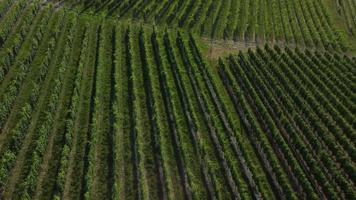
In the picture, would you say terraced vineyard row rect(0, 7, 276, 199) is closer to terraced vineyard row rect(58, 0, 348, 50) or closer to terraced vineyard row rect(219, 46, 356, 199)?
terraced vineyard row rect(219, 46, 356, 199)

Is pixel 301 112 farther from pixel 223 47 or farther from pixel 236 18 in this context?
pixel 236 18

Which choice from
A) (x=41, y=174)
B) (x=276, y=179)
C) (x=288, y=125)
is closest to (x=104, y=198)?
(x=41, y=174)

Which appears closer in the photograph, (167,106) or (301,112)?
(167,106)

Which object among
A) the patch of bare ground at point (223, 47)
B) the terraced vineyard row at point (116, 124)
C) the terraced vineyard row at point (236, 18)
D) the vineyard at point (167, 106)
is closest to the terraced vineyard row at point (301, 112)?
the vineyard at point (167, 106)

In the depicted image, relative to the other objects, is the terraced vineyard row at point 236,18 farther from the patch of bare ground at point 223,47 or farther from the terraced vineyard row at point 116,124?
the terraced vineyard row at point 116,124

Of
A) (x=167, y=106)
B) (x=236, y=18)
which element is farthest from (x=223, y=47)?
(x=167, y=106)

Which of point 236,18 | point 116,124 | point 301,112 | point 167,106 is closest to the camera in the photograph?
point 116,124
